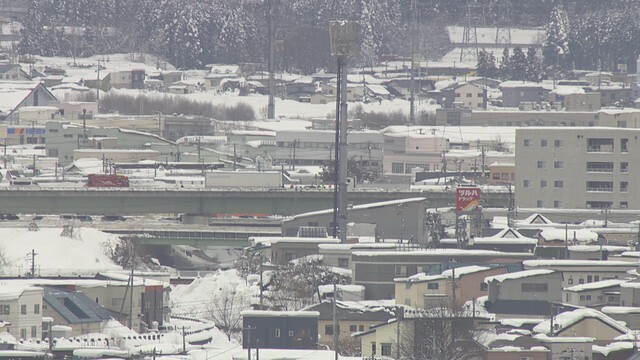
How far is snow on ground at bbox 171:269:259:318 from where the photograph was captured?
26.2 metres

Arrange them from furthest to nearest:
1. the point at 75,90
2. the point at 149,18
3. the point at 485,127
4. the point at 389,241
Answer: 1. the point at 149,18
2. the point at 75,90
3. the point at 485,127
4. the point at 389,241

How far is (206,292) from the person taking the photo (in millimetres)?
27422

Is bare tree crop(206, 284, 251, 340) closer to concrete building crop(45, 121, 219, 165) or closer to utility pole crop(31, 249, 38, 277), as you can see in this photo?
utility pole crop(31, 249, 38, 277)

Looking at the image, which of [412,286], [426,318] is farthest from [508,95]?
[426,318]

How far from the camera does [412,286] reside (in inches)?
917

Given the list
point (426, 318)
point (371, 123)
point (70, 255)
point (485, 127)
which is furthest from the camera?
point (371, 123)

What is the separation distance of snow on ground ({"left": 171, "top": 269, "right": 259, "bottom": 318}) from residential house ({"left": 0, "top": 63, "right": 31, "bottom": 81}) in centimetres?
3642

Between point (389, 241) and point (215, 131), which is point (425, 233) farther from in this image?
point (215, 131)

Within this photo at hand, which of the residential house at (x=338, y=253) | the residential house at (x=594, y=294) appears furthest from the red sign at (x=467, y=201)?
the residential house at (x=594, y=294)

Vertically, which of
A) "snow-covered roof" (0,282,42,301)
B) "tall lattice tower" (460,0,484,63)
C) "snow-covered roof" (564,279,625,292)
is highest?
"tall lattice tower" (460,0,484,63)

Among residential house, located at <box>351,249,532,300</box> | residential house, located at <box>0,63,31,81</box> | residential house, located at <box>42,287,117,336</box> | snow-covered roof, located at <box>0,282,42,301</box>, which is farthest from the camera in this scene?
residential house, located at <box>0,63,31,81</box>

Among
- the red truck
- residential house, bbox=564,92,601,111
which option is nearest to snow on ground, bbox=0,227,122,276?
the red truck

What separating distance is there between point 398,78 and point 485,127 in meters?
14.9

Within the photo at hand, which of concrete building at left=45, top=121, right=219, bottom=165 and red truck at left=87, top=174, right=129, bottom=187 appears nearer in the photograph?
red truck at left=87, top=174, right=129, bottom=187
